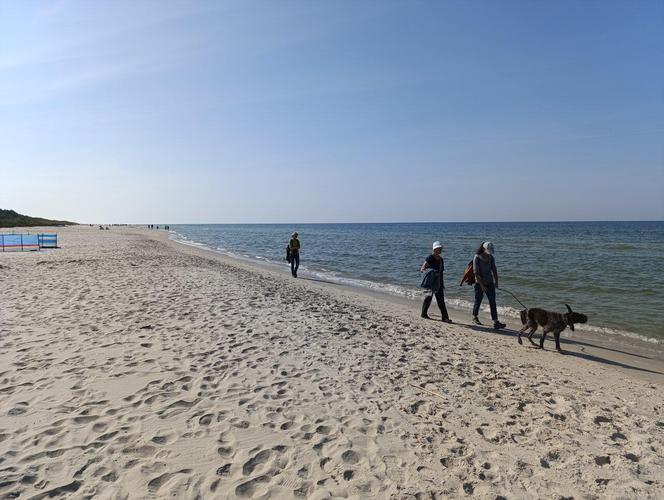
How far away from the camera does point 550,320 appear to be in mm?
7293

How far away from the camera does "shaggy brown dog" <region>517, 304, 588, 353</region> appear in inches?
275

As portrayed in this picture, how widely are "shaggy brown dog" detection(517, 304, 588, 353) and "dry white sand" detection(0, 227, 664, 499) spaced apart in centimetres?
43

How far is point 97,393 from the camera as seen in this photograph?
4.45 m

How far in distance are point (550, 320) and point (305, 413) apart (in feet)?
18.0

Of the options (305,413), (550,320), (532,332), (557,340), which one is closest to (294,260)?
(532,332)

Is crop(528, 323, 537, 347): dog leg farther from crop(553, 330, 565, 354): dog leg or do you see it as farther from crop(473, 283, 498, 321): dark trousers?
crop(473, 283, 498, 321): dark trousers

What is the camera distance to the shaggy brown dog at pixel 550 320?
698cm

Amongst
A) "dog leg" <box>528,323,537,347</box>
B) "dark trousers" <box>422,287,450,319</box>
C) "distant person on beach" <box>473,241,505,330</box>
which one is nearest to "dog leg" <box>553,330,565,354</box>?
"dog leg" <box>528,323,537,347</box>

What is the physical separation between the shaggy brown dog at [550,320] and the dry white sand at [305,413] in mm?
426

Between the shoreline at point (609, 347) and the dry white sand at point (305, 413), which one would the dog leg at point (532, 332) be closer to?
the shoreline at point (609, 347)

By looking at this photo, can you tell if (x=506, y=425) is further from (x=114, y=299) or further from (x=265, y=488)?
(x=114, y=299)

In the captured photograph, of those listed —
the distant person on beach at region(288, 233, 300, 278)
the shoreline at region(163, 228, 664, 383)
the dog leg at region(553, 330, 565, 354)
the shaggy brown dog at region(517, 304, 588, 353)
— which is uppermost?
the distant person on beach at region(288, 233, 300, 278)

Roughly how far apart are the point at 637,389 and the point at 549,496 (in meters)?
3.71

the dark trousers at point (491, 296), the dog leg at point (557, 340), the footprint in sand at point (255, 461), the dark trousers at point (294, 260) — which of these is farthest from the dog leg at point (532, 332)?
the dark trousers at point (294, 260)
